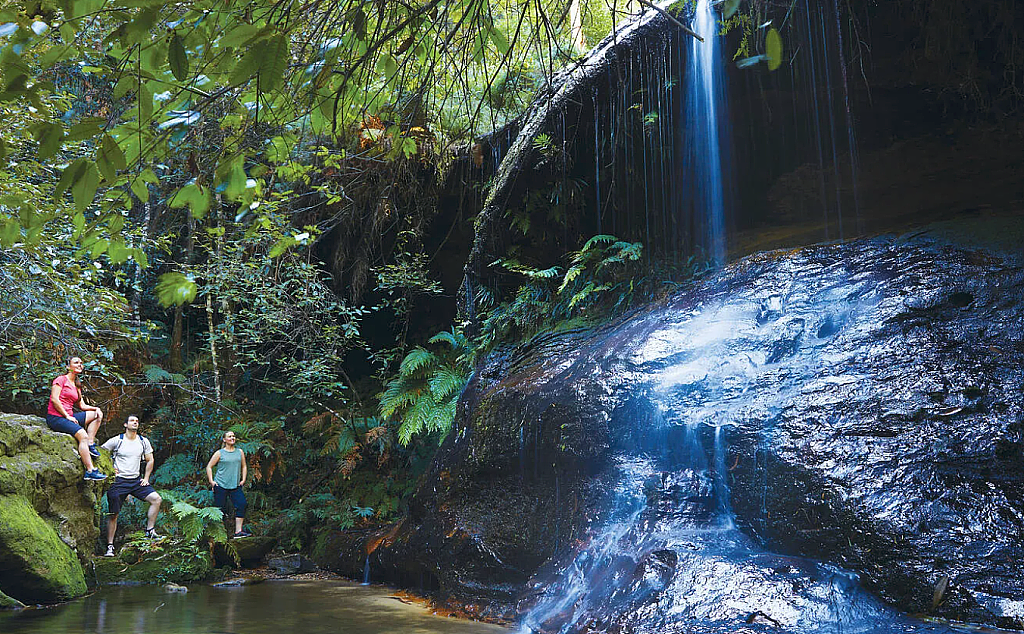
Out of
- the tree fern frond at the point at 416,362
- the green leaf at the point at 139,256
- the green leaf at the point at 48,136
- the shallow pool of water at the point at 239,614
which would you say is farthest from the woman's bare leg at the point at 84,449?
the green leaf at the point at 48,136

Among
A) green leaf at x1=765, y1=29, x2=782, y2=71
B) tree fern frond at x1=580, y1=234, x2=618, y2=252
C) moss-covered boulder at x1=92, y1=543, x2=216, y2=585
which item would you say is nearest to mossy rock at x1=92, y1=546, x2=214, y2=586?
moss-covered boulder at x1=92, y1=543, x2=216, y2=585

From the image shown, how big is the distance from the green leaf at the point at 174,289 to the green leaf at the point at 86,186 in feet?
1.04

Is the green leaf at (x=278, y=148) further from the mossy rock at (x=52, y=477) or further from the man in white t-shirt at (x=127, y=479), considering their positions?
the man in white t-shirt at (x=127, y=479)

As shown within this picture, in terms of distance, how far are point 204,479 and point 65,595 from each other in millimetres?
5148

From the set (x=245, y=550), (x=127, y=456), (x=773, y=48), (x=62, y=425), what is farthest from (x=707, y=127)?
(x=62, y=425)

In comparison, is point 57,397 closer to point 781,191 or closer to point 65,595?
point 65,595

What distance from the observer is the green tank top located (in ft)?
31.8

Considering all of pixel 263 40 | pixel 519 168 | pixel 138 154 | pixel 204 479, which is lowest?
pixel 204 479

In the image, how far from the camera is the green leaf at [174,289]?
2.10 metres

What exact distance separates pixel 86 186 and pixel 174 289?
0.38 metres

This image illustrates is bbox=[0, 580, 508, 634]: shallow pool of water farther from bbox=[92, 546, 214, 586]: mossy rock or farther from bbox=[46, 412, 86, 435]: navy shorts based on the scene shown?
bbox=[46, 412, 86, 435]: navy shorts

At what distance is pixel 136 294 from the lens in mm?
13523

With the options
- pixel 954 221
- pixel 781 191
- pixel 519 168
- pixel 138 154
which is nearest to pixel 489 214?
pixel 519 168

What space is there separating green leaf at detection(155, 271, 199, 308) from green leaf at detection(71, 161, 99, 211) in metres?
0.32
